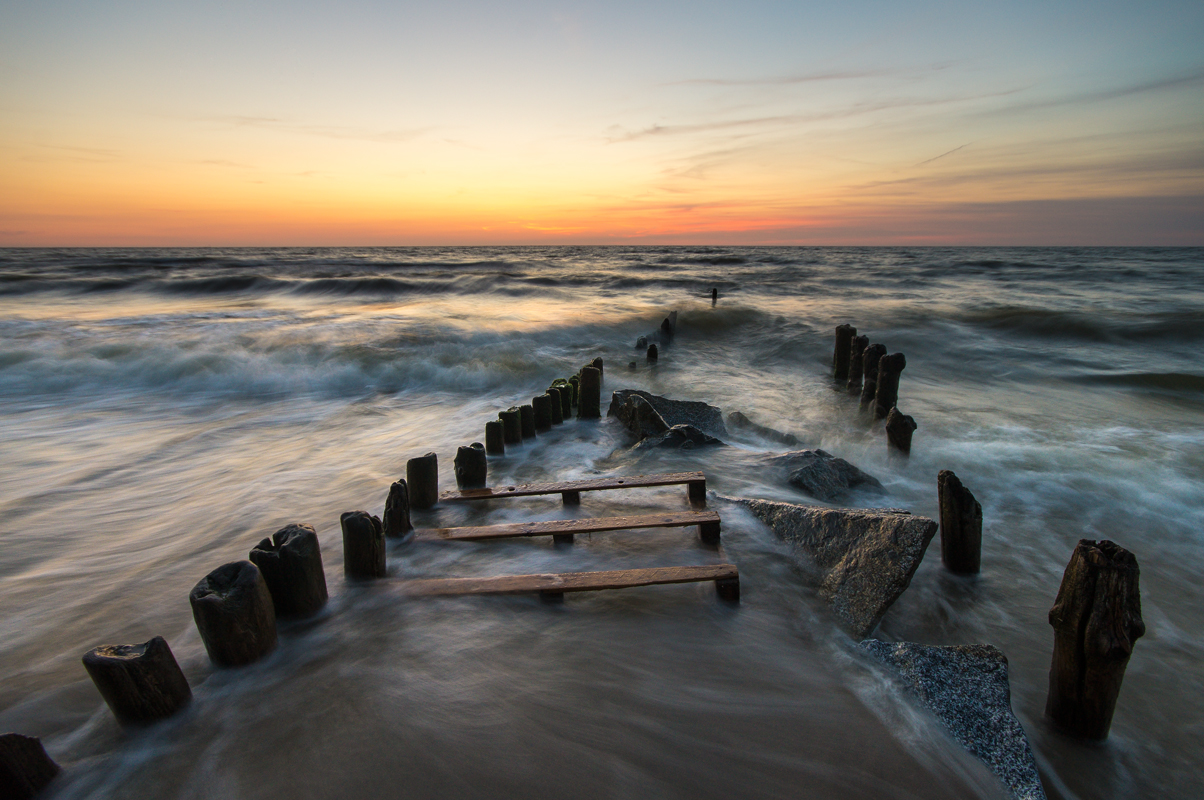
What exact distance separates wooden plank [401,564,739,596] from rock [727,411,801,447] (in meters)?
4.35

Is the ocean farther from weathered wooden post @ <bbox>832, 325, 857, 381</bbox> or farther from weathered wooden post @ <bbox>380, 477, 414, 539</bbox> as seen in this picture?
weathered wooden post @ <bbox>832, 325, 857, 381</bbox>

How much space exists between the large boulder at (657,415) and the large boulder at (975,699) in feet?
13.3

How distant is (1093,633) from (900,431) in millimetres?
4569

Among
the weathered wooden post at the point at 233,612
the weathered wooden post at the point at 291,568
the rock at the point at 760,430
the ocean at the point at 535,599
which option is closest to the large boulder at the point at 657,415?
the ocean at the point at 535,599

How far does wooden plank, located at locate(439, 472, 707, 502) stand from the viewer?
15.8ft

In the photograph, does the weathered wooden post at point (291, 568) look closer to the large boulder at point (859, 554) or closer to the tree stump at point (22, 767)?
the tree stump at point (22, 767)

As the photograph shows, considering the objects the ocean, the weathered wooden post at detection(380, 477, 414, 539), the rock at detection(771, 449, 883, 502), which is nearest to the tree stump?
the ocean

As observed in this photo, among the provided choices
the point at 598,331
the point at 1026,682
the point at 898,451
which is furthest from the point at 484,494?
the point at 598,331

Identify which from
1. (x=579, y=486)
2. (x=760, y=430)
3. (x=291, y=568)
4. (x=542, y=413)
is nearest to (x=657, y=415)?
(x=542, y=413)

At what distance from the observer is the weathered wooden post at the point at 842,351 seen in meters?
11.0

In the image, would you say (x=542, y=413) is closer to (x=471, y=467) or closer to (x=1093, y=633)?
A: (x=471, y=467)

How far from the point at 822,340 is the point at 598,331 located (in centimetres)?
642

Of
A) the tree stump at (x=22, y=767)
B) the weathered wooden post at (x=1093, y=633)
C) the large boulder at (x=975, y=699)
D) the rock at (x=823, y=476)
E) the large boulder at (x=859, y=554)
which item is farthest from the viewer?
the rock at (x=823, y=476)

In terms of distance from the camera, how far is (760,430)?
800 cm
